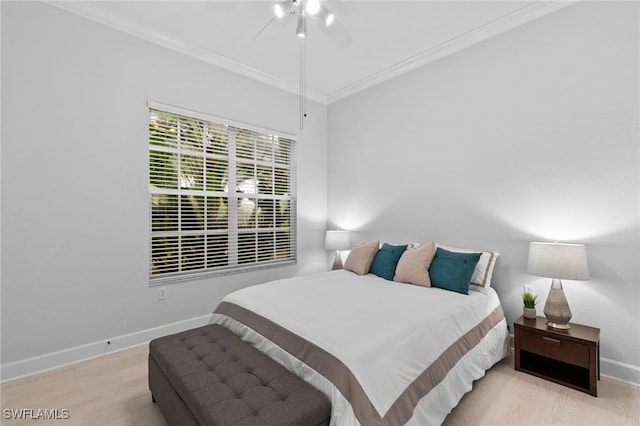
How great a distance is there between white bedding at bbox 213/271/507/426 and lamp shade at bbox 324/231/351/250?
135 centimetres

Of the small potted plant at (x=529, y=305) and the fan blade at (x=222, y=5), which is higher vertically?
the fan blade at (x=222, y=5)

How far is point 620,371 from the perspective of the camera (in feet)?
7.36

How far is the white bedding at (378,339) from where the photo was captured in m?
1.43

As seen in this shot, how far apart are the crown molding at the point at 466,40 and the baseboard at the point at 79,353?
3.60 metres

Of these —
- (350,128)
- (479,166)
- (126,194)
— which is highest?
(350,128)

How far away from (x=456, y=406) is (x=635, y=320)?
1.52m

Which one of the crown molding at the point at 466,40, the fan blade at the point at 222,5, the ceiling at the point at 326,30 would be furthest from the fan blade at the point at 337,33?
the crown molding at the point at 466,40

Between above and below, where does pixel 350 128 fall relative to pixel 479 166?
above

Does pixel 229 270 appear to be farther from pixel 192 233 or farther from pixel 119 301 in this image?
pixel 119 301

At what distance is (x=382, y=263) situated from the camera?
310 cm

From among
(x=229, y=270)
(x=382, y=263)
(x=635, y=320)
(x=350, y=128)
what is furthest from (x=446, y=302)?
(x=350, y=128)

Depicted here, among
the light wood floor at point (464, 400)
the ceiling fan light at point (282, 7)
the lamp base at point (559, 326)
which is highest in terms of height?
the ceiling fan light at point (282, 7)

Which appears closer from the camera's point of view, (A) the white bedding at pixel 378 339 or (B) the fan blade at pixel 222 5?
(A) the white bedding at pixel 378 339

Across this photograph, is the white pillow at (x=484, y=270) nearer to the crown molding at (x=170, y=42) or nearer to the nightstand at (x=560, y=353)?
the nightstand at (x=560, y=353)
